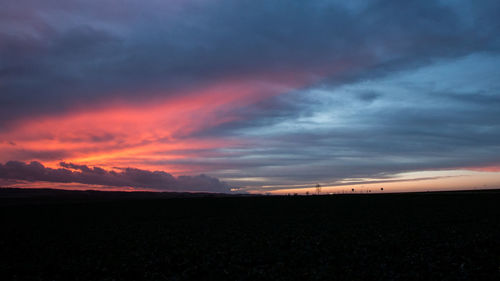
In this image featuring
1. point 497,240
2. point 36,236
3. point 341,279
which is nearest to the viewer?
point 341,279

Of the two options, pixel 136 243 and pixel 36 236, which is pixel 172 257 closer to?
pixel 136 243

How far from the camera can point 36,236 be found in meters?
40.7

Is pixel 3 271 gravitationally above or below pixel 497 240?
below

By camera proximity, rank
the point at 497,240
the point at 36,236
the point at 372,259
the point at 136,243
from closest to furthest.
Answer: the point at 372,259 → the point at 497,240 → the point at 136,243 → the point at 36,236

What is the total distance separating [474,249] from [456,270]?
20.6 feet

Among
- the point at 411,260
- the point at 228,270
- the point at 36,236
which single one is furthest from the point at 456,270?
the point at 36,236

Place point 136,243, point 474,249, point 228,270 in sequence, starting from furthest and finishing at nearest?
point 136,243 → point 474,249 → point 228,270

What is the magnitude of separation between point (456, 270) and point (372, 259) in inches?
185

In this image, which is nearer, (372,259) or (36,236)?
(372,259)

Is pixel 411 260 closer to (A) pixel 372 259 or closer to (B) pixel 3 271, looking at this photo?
(A) pixel 372 259

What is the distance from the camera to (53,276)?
70.9 feet

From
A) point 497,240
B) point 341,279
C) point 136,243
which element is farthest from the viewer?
point 136,243

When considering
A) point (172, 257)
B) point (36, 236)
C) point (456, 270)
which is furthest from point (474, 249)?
point (36, 236)

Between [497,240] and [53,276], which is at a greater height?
[497,240]
